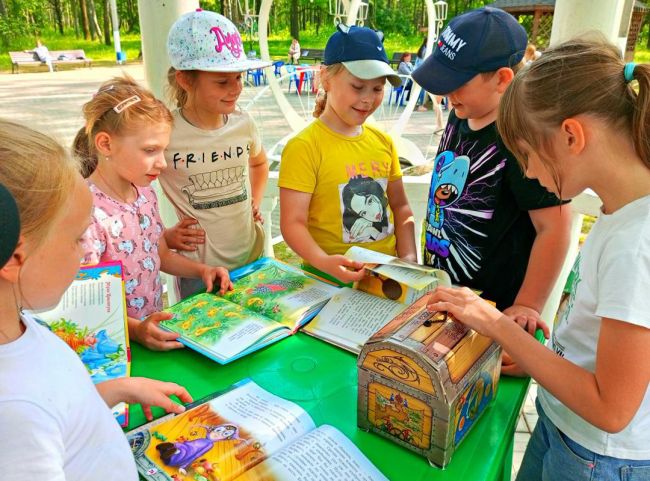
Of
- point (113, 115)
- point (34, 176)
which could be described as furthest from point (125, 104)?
point (34, 176)

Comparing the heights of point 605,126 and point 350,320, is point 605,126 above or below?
above

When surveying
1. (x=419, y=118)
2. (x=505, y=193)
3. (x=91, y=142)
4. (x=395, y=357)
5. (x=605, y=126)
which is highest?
(x=605, y=126)

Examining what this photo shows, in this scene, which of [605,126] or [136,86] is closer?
[605,126]

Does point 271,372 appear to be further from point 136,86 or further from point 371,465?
point 136,86

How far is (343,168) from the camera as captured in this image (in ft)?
5.20

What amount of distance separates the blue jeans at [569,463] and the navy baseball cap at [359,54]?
104 cm

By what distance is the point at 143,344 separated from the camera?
1.18 m

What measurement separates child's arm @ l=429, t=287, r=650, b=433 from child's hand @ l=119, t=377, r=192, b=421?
0.54 m

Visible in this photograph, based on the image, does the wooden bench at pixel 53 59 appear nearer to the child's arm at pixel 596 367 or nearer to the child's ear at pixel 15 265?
the child's ear at pixel 15 265

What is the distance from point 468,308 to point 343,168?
31.3 inches

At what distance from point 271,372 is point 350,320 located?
257 mm

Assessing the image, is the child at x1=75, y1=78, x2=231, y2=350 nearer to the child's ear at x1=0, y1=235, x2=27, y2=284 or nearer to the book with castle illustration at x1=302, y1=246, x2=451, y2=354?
the book with castle illustration at x1=302, y1=246, x2=451, y2=354

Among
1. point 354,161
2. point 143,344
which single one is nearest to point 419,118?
point 354,161

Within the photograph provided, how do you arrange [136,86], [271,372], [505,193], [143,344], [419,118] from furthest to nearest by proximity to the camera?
[419,118]
[136,86]
[505,193]
[143,344]
[271,372]
